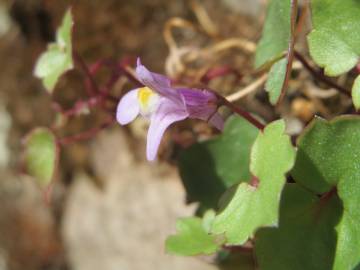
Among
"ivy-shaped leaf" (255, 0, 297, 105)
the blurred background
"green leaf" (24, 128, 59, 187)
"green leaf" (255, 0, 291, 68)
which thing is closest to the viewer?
"ivy-shaped leaf" (255, 0, 297, 105)

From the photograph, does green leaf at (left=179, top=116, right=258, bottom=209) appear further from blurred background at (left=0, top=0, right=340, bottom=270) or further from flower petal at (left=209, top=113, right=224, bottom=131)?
blurred background at (left=0, top=0, right=340, bottom=270)

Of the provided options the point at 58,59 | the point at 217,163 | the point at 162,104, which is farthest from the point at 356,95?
the point at 58,59

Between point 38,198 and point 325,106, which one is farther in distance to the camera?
point 38,198

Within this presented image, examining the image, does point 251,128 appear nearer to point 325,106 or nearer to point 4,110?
point 325,106

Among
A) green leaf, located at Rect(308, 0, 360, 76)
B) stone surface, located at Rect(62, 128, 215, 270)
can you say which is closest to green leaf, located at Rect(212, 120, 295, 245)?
green leaf, located at Rect(308, 0, 360, 76)

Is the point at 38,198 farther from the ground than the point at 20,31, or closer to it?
closer to it

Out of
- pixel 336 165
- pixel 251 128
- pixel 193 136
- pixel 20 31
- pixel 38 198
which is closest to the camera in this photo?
pixel 336 165

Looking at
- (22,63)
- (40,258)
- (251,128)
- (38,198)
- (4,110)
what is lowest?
(40,258)

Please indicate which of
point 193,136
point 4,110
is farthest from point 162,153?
point 4,110

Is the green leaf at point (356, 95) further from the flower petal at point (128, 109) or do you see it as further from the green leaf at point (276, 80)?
the flower petal at point (128, 109)
